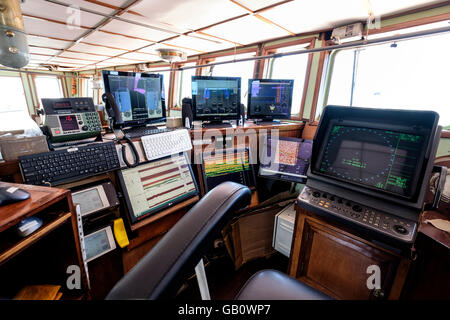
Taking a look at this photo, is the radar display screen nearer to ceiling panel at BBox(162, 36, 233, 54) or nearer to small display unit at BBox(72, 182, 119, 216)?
small display unit at BBox(72, 182, 119, 216)

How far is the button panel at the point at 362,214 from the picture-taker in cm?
91

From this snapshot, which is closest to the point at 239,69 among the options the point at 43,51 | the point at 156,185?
the point at 156,185

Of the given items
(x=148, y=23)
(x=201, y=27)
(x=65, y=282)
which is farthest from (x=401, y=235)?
(x=148, y=23)

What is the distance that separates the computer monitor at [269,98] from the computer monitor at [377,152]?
105cm

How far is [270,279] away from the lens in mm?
833

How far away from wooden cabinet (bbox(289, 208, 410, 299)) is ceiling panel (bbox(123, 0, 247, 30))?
7.71 ft

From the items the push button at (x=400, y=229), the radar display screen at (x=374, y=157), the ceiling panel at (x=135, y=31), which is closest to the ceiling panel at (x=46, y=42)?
the ceiling panel at (x=135, y=31)

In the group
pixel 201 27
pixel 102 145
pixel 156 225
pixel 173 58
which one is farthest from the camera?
pixel 173 58

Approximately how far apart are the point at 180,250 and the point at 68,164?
100 centimetres

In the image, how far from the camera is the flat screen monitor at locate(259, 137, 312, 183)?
172 cm

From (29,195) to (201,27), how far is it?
311cm

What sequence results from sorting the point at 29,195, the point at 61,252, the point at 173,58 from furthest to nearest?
1. the point at 173,58
2. the point at 61,252
3. the point at 29,195

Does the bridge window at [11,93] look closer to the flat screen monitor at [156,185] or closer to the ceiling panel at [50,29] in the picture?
the ceiling panel at [50,29]

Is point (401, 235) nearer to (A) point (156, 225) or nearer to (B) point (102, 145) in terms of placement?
(A) point (156, 225)
